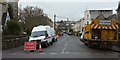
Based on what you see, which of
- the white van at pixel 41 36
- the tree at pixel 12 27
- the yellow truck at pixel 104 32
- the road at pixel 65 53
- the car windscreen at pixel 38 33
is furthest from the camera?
the tree at pixel 12 27

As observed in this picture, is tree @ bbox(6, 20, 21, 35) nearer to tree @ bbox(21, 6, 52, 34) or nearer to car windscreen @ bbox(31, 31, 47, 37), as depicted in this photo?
car windscreen @ bbox(31, 31, 47, 37)

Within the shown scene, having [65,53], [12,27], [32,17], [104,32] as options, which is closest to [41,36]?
[104,32]

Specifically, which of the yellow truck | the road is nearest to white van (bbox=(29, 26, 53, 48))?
the road

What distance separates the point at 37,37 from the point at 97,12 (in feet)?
258

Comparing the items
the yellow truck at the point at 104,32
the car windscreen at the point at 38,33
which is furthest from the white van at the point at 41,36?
the yellow truck at the point at 104,32

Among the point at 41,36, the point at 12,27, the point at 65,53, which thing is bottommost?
the point at 65,53

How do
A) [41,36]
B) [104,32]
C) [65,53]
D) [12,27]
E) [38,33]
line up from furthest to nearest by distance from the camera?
[12,27]
[38,33]
[41,36]
[104,32]
[65,53]

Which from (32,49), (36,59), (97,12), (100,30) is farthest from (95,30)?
(97,12)

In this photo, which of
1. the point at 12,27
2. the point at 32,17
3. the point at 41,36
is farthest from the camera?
the point at 32,17

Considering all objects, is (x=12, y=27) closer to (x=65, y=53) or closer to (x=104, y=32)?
(x=104, y=32)

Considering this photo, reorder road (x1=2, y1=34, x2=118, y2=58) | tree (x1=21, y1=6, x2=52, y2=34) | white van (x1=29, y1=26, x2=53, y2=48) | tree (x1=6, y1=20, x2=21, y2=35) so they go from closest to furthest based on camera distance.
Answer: road (x1=2, y1=34, x2=118, y2=58) < white van (x1=29, y1=26, x2=53, y2=48) < tree (x1=6, y1=20, x2=21, y2=35) < tree (x1=21, y1=6, x2=52, y2=34)

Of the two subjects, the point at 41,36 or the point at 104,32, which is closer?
the point at 104,32

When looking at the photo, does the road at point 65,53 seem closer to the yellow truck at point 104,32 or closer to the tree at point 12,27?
the yellow truck at point 104,32

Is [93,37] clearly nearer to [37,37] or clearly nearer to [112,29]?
[112,29]
